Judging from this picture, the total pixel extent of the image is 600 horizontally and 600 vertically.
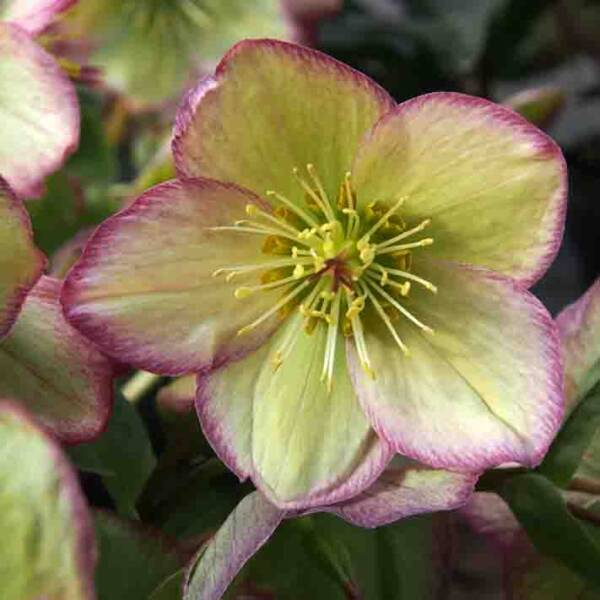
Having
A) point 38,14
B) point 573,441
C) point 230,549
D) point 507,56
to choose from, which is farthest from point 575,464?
point 507,56

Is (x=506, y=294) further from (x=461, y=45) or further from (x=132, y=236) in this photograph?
(x=461, y=45)

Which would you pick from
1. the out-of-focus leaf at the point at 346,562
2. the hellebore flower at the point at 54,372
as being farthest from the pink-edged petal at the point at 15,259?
the out-of-focus leaf at the point at 346,562

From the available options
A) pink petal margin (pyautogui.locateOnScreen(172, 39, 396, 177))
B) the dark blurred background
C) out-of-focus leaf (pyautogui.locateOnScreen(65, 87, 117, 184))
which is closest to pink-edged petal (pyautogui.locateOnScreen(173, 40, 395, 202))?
pink petal margin (pyautogui.locateOnScreen(172, 39, 396, 177))


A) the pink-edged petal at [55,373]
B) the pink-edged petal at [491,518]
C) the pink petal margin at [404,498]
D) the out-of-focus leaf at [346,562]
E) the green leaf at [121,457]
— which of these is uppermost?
the pink-edged petal at [55,373]

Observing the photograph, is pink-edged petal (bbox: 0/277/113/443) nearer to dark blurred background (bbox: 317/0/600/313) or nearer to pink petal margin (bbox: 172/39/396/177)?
pink petal margin (bbox: 172/39/396/177)

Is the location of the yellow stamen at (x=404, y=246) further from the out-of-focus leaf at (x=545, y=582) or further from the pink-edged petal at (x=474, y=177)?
the out-of-focus leaf at (x=545, y=582)

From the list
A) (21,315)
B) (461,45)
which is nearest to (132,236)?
(21,315)

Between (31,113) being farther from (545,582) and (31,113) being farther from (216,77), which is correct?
→ (545,582)

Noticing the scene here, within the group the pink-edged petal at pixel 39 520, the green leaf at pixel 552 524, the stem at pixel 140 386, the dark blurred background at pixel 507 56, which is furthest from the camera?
the dark blurred background at pixel 507 56
